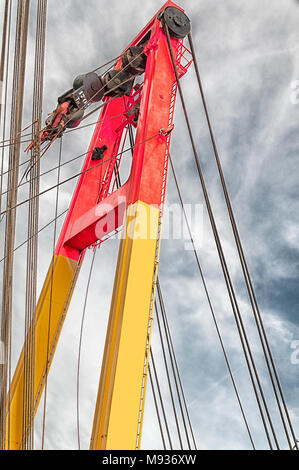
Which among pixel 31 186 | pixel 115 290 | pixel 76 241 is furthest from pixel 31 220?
pixel 76 241

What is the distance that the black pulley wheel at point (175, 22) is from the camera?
404 inches

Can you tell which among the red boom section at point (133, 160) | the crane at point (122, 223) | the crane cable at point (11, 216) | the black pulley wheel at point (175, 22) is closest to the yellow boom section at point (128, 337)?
the crane at point (122, 223)

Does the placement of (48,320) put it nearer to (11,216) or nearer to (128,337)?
(128,337)

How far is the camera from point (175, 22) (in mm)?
10328

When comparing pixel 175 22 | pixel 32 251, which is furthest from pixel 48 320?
pixel 175 22

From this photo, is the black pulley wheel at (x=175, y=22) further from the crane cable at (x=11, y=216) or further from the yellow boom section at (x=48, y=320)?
the yellow boom section at (x=48, y=320)

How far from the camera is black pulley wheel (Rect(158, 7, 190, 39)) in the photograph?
33.7 ft

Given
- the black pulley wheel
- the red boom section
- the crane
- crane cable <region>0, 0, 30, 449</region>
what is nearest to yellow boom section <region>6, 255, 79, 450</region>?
the crane

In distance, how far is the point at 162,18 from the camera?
10336mm

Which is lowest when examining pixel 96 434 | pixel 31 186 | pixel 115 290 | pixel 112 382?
pixel 96 434

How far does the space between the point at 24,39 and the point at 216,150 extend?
4.67 meters

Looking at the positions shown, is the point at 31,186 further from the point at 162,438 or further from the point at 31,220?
the point at 162,438

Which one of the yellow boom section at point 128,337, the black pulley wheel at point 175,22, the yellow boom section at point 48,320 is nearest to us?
the yellow boom section at point 128,337

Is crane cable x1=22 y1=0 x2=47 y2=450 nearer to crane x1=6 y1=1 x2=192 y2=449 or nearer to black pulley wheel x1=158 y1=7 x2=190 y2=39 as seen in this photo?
crane x1=6 y1=1 x2=192 y2=449
